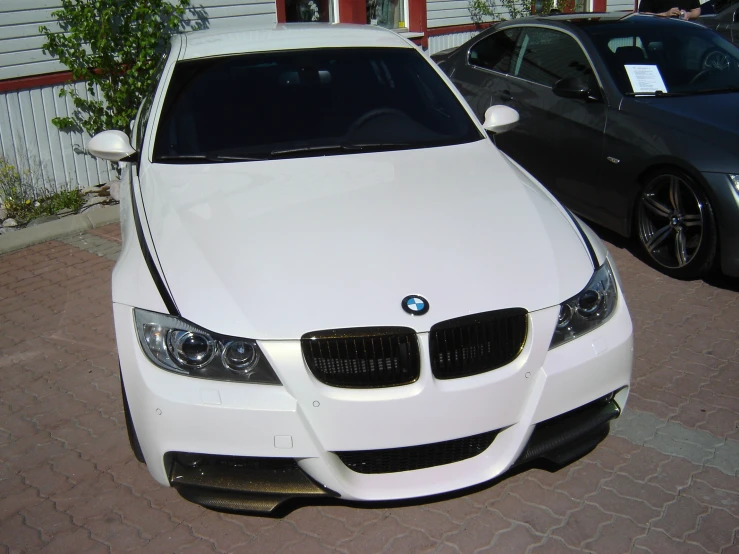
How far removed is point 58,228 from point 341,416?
5.10 metres

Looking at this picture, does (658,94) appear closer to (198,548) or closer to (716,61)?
(716,61)

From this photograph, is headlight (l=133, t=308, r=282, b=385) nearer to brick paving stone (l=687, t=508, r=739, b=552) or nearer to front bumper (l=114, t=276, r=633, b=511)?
front bumper (l=114, t=276, r=633, b=511)

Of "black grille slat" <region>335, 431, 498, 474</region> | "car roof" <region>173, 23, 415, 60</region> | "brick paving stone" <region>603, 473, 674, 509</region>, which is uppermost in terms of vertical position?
"car roof" <region>173, 23, 415, 60</region>

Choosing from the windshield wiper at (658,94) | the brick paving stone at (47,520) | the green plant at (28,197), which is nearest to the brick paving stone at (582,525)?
the brick paving stone at (47,520)

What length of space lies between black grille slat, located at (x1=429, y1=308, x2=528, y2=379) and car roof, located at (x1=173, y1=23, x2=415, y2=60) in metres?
2.37

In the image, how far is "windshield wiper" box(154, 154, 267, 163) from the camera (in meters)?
3.90

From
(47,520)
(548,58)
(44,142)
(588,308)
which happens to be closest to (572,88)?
(548,58)

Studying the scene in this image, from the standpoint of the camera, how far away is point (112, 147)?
4168 millimetres

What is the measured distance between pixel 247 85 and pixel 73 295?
2278mm

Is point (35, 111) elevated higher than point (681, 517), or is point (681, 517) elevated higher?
point (35, 111)

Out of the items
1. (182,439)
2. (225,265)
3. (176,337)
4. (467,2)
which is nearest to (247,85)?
(225,265)

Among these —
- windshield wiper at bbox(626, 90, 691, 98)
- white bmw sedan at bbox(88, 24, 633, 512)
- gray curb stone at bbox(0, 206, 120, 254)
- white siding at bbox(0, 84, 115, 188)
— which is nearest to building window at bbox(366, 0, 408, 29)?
white siding at bbox(0, 84, 115, 188)

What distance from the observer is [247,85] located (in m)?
4.32

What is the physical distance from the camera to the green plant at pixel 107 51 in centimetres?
752
